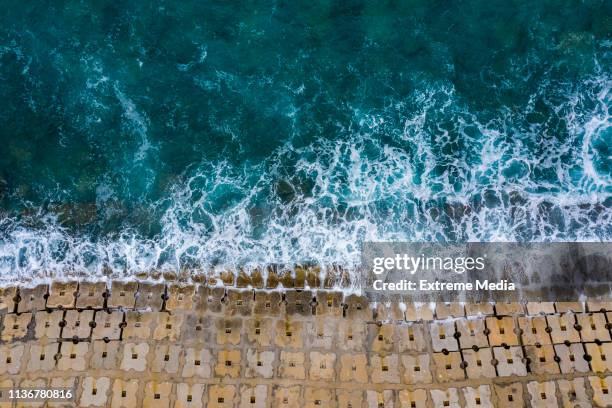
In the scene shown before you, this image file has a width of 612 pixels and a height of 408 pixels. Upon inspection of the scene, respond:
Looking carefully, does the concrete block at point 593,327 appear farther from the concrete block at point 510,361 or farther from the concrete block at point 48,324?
the concrete block at point 48,324

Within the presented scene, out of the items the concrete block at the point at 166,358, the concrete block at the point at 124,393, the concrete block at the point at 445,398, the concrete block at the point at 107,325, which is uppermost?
the concrete block at the point at 107,325

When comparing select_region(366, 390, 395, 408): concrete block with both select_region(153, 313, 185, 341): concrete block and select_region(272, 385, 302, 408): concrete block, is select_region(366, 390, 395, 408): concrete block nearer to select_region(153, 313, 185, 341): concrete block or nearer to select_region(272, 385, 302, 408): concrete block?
select_region(272, 385, 302, 408): concrete block

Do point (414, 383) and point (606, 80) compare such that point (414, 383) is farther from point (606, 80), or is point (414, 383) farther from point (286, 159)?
point (606, 80)

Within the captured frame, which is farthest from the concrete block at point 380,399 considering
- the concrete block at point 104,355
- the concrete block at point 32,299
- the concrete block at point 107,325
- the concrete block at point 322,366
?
the concrete block at point 32,299

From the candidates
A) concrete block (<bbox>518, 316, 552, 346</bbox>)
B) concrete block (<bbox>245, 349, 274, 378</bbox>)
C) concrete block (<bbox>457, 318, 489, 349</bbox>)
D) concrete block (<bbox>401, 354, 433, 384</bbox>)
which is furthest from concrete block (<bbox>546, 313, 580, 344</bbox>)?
concrete block (<bbox>245, 349, 274, 378</bbox>)

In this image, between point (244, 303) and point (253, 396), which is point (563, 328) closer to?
point (253, 396)

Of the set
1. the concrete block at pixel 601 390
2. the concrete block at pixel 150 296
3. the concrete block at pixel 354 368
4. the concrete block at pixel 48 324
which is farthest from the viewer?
the concrete block at pixel 150 296

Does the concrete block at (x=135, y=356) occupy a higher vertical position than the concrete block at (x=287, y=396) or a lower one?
higher
